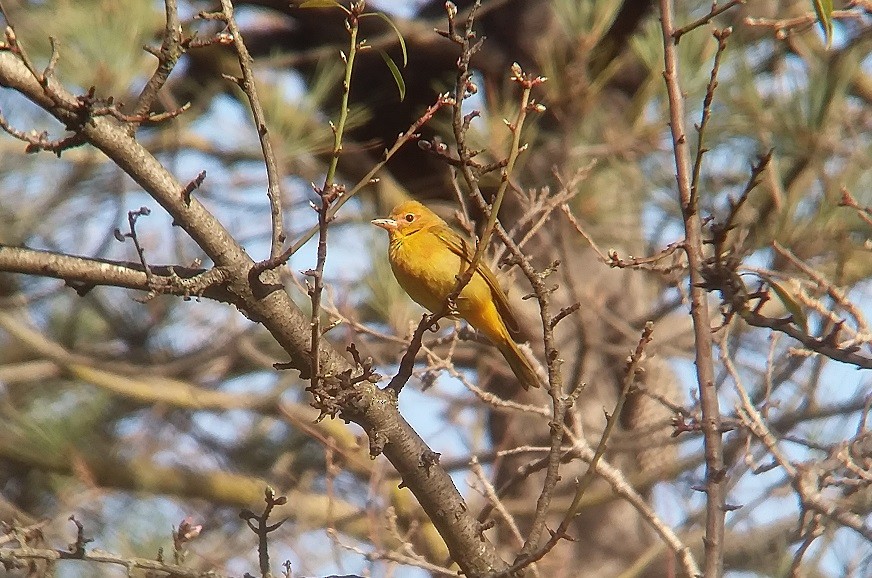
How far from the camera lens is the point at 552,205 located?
9.45 feet

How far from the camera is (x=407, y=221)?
362 cm

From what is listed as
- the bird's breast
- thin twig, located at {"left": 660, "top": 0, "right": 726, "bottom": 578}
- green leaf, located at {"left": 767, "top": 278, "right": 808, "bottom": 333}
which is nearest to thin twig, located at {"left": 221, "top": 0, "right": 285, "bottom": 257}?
thin twig, located at {"left": 660, "top": 0, "right": 726, "bottom": 578}

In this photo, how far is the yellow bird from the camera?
10.9ft

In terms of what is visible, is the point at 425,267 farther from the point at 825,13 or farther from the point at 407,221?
the point at 825,13

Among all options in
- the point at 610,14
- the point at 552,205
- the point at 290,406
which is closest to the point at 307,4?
the point at 552,205

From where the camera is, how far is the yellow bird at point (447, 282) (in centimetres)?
333

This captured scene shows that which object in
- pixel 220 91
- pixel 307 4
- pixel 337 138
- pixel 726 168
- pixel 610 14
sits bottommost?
pixel 337 138

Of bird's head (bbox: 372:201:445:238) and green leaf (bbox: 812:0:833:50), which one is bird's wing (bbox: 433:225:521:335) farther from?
green leaf (bbox: 812:0:833:50)

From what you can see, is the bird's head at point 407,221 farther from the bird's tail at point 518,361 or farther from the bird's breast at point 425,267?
the bird's tail at point 518,361

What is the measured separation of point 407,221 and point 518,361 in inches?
23.4

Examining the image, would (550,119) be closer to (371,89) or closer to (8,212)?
(371,89)

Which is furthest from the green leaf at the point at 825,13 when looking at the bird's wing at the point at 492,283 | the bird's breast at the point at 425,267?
the bird's breast at the point at 425,267

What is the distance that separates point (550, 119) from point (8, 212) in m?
2.53

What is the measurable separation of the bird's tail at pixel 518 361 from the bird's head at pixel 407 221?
483mm
